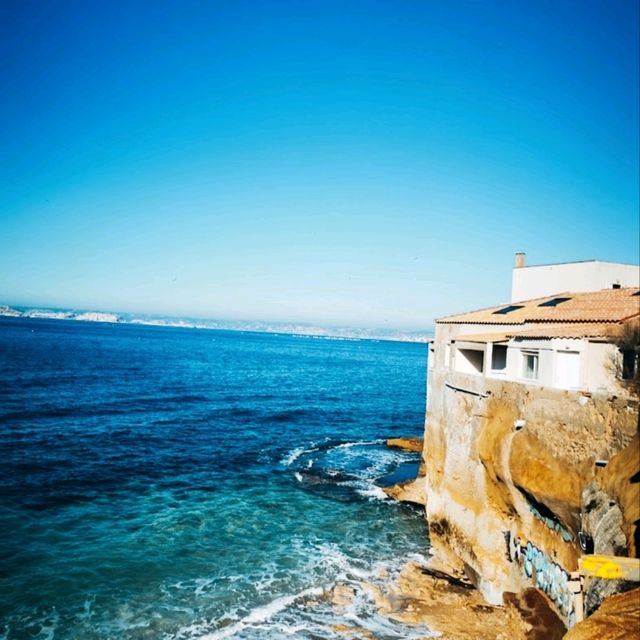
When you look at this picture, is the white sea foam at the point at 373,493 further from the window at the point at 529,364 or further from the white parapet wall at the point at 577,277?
the white parapet wall at the point at 577,277

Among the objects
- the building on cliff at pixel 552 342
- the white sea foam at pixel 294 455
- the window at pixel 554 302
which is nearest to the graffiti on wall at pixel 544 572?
the building on cliff at pixel 552 342

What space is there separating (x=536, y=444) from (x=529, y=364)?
3.72 m

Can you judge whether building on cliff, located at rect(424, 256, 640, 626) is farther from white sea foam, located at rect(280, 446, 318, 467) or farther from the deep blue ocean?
white sea foam, located at rect(280, 446, 318, 467)

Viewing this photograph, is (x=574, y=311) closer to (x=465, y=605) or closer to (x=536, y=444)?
(x=536, y=444)

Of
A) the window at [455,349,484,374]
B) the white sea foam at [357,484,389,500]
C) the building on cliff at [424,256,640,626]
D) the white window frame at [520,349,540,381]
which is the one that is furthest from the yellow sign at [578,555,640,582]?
the white sea foam at [357,484,389,500]

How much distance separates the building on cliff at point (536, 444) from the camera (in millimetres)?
12602

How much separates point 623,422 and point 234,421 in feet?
115

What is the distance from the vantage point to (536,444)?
593 inches

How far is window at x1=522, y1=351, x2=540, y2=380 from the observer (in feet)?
56.2

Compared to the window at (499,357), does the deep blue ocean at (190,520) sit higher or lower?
lower

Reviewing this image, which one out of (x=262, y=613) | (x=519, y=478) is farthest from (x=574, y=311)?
(x=262, y=613)

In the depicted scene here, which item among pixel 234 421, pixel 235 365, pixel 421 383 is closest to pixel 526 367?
pixel 234 421

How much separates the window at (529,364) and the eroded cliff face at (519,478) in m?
1.07

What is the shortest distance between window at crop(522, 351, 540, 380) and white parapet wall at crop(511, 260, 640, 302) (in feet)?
37.8
